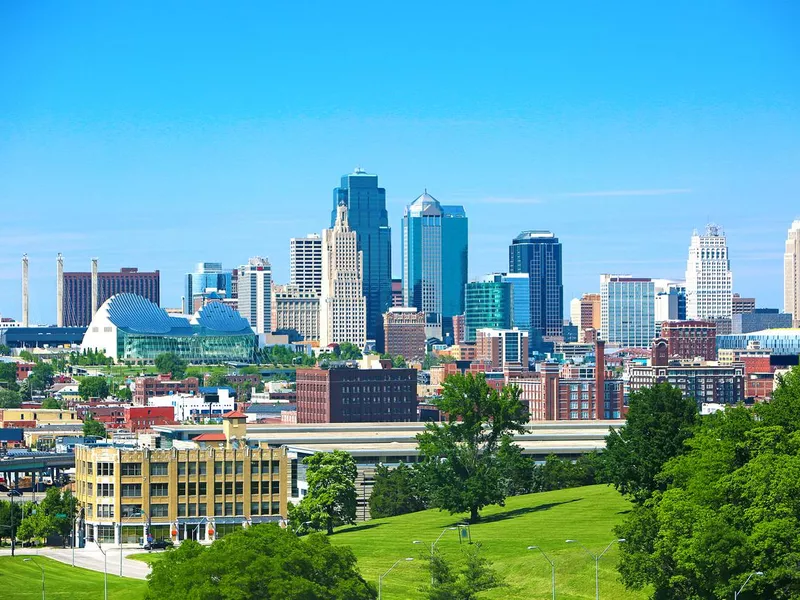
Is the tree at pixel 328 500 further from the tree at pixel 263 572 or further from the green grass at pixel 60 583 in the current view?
the tree at pixel 263 572

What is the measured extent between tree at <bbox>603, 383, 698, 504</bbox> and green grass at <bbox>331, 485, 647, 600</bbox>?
2487 mm

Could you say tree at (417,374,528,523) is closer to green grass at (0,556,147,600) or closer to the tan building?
the tan building

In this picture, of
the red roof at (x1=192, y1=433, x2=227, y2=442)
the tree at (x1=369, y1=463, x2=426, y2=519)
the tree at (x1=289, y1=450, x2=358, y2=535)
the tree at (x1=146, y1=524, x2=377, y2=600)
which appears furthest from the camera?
the red roof at (x1=192, y1=433, x2=227, y2=442)

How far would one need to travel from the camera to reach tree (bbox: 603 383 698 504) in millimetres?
99688

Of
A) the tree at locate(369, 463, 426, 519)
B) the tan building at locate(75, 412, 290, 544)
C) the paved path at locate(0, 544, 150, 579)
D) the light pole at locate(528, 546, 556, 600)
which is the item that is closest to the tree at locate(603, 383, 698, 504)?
the light pole at locate(528, 546, 556, 600)

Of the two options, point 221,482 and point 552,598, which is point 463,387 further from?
point 552,598

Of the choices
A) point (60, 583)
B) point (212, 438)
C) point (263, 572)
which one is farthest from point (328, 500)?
point (263, 572)

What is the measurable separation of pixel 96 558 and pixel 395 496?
27.5m

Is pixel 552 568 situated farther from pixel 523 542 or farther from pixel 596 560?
pixel 523 542

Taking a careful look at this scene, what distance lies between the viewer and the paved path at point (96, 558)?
9544 centimetres

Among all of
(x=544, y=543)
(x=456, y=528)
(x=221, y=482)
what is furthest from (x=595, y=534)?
(x=221, y=482)

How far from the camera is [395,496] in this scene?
409 feet

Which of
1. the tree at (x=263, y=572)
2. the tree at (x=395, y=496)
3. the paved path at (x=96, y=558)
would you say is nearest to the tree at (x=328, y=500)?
the tree at (x=395, y=496)

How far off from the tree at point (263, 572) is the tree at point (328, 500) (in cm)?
3740
